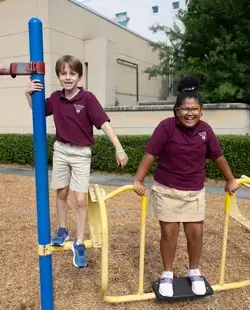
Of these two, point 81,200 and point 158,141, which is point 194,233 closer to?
point 158,141

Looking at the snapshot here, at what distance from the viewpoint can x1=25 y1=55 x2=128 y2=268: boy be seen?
265 centimetres

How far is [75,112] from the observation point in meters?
2.73

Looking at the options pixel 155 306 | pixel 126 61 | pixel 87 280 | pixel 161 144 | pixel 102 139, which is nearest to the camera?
pixel 161 144

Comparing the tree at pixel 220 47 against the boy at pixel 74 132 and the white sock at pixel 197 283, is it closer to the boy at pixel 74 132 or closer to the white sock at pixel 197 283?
the boy at pixel 74 132

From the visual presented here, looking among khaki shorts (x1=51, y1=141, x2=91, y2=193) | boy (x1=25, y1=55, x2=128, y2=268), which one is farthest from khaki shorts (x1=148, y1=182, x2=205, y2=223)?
khaki shorts (x1=51, y1=141, x2=91, y2=193)

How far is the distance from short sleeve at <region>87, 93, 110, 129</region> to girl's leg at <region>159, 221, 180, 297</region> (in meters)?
0.84

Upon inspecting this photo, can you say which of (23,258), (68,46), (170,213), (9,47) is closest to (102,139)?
(68,46)

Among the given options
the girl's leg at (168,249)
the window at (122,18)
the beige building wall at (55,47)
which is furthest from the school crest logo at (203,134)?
the window at (122,18)

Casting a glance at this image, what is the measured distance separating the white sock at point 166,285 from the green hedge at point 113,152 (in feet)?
14.7

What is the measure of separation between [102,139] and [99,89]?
2659 mm

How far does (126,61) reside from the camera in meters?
11.9

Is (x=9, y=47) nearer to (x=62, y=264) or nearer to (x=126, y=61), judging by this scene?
(x=126, y=61)

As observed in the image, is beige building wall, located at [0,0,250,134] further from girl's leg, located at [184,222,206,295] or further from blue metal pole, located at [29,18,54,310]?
blue metal pole, located at [29,18,54,310]

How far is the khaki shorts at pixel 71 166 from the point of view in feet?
9.31
